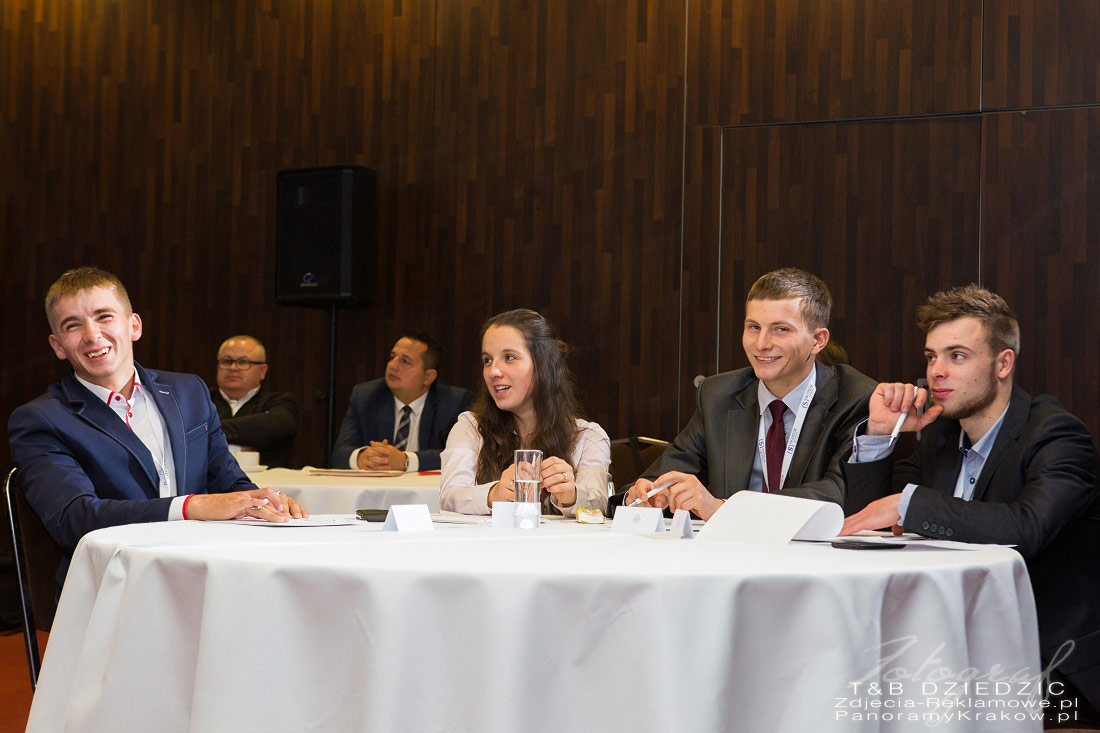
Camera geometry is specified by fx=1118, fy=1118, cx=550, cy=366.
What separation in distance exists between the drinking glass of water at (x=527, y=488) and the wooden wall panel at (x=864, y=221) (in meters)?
3.43

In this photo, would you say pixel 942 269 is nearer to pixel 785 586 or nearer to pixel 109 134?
pixel 785 586

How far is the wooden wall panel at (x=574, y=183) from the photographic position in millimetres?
6219

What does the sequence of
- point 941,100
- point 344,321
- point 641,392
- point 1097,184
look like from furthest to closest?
1. point 344,321
2. point 641,392
3. point 941,100
4. point 1097,184

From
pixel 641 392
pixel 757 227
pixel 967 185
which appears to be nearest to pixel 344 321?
pixel 641 392

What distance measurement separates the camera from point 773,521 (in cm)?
196

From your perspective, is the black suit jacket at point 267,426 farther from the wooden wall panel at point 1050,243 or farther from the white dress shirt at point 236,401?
the wooden wall panel at point 1050,243

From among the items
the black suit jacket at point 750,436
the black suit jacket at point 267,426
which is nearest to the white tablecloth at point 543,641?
the black suit jacket at point 750,436

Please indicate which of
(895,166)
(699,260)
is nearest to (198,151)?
(699,260)

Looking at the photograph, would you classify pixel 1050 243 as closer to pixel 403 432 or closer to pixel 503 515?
pixel 403 432

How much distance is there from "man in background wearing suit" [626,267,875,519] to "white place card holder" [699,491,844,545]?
0.69m

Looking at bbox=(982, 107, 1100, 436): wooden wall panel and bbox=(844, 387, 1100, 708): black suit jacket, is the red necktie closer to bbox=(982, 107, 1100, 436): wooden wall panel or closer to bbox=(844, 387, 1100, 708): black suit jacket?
bbox=(844, 387, 1100, 708): black suit jacket

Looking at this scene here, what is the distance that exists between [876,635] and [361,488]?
242cm

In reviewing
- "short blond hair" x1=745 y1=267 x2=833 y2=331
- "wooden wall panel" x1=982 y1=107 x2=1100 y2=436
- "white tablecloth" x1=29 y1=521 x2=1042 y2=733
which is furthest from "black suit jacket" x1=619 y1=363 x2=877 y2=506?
"wooden wall panel" x1=982 y1=107 x2=1100 y2=436

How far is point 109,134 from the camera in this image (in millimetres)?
7156
